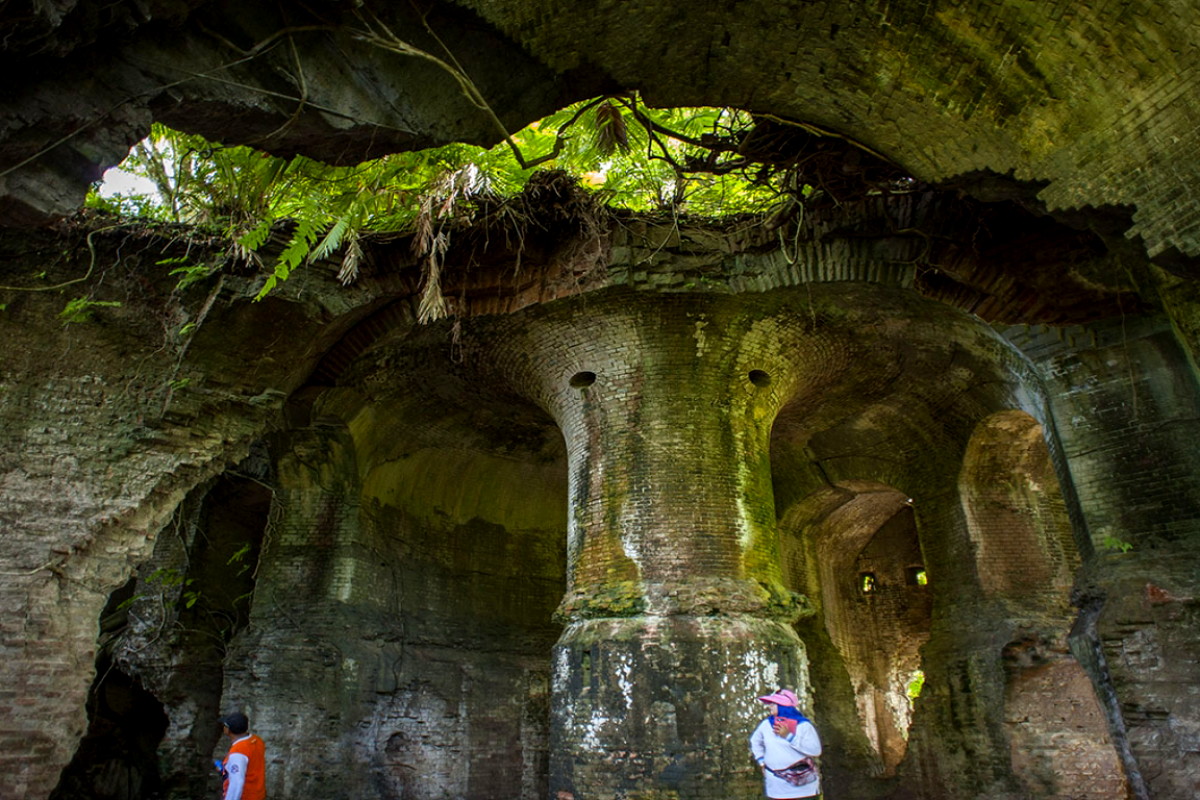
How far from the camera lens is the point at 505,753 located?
35.7ft

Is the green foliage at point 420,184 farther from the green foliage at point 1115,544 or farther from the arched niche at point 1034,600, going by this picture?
the arched niche at point 1034,600

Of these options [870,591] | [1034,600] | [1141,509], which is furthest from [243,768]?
[870,591]

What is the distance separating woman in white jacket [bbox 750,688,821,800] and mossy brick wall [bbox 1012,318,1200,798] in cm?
237

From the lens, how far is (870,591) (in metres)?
14.6

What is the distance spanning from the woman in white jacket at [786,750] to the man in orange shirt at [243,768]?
12.1ft

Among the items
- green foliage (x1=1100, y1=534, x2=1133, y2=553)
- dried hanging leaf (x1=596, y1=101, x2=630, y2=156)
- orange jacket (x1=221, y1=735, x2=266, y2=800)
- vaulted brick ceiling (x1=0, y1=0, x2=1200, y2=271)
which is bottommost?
orange jacket (x1=221, y1=735, x2=266, y2=800)

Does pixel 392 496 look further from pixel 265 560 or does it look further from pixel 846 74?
pixel 846 74

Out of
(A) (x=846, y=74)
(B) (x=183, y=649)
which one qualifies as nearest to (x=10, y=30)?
(A) (x=846, y=74)

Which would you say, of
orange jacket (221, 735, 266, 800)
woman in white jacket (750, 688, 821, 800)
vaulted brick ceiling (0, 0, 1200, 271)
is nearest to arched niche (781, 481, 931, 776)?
woman in white jacket (750, 688, 821, 800)

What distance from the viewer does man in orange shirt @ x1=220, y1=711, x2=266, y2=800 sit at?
579cm

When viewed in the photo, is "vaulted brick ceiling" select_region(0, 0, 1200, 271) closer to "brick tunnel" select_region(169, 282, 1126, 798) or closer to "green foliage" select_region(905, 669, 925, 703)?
"brick tunnel" select_region(169, 282, 1126, 798)

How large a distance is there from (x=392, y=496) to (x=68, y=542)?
472 centimetres

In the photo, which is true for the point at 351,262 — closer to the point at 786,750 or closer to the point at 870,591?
the point at 786,750

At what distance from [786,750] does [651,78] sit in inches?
153
